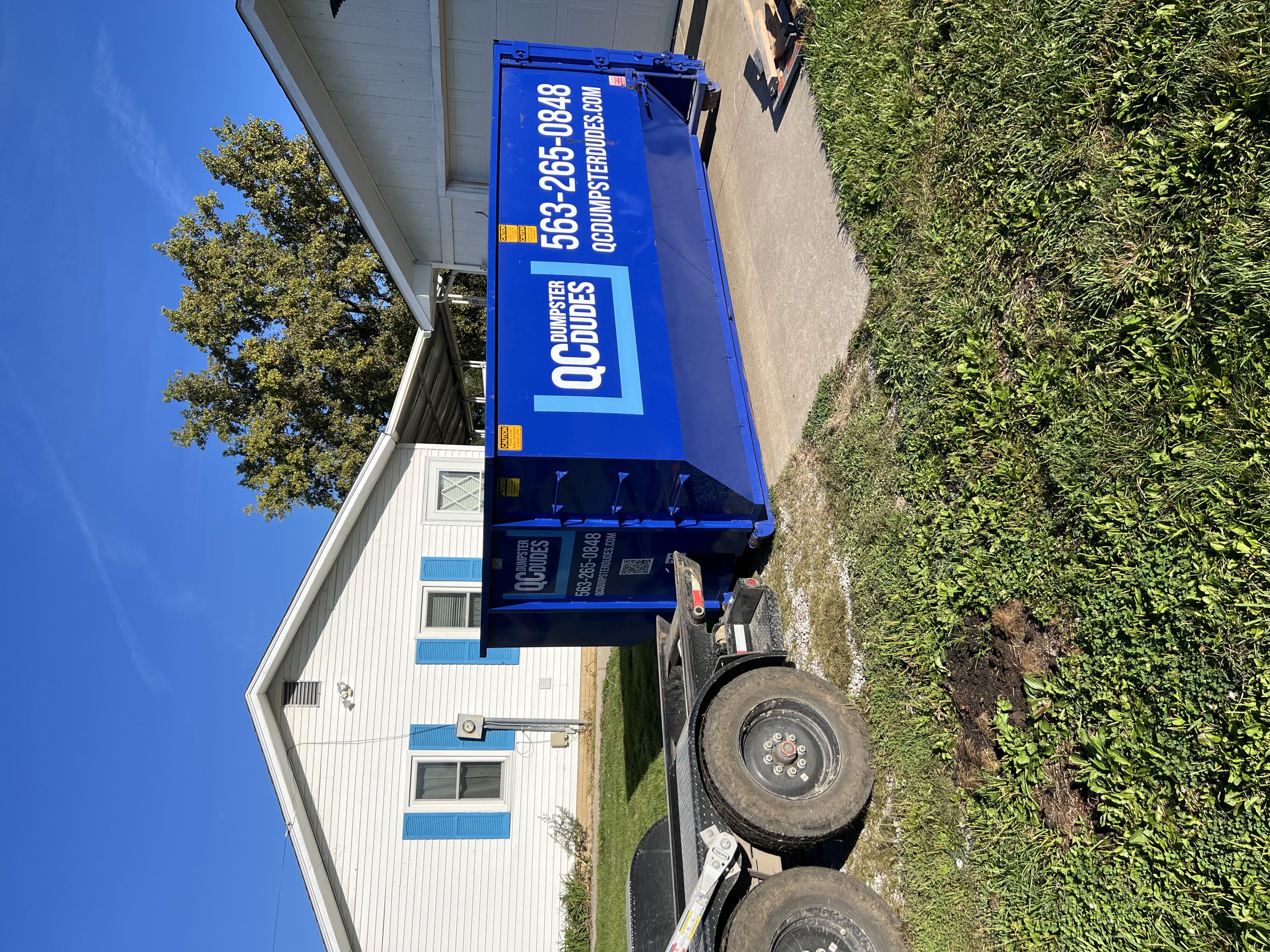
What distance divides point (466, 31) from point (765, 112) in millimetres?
4750

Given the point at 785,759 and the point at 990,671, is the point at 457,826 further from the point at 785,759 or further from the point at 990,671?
the point at 990,671

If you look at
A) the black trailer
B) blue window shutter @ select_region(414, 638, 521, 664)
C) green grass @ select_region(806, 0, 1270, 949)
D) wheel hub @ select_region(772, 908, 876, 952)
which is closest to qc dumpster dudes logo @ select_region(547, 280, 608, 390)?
the black trailer

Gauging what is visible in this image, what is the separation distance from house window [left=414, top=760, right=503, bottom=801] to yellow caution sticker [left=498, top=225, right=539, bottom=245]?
787cm

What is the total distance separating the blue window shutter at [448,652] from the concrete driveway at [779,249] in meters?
6.27

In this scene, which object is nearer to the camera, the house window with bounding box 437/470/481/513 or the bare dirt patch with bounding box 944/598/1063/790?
the bare dirt patch with bounding box 944/598/1063/790

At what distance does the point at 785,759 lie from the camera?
14.5ft

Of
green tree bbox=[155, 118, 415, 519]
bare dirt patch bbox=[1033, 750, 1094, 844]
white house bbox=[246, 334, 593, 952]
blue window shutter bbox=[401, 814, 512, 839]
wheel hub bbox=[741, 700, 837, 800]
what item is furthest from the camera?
green tree bbox=[155, 118, 415, 519]

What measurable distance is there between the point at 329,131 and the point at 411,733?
28.2 feet

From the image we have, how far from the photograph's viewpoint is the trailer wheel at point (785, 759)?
4219mm

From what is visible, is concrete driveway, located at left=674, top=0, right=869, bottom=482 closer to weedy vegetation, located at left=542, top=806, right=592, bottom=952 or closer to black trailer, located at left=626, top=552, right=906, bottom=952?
black trailer, located at left=626, top=552, right=906, bottom=952

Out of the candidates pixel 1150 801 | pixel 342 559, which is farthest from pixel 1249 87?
pixel 342 559

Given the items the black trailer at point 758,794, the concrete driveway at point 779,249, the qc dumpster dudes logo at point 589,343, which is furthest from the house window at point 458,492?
the black trailer at point 758,794

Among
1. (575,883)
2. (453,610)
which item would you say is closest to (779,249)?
(453,610)

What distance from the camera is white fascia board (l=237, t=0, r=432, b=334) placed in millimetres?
8086
